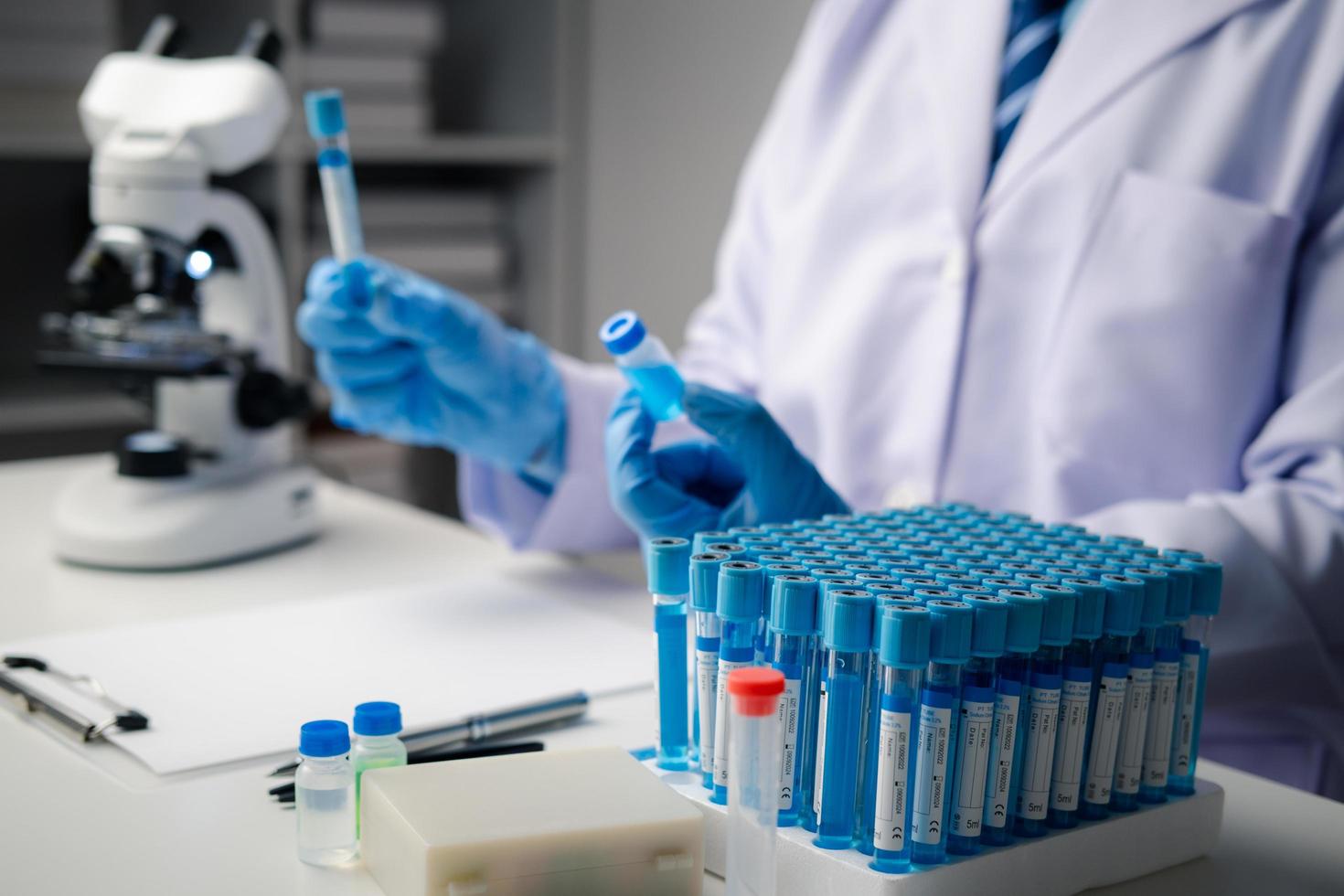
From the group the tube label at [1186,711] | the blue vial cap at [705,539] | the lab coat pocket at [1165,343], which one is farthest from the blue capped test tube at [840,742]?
the lab coat pocket at [1165,343]

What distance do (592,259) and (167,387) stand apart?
134cm

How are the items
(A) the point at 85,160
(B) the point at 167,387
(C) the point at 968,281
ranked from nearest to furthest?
1. (C) the point at 968,281
2. (B) the point at 167,387
3. (A) the point at 85,160

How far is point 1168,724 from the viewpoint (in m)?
0.70

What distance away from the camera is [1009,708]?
2.07ft

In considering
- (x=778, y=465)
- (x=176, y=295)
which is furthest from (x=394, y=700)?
(x=176, y=295)

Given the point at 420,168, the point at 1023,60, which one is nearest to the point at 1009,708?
the point at 1023,60

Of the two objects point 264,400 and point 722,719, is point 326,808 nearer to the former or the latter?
point 722,719

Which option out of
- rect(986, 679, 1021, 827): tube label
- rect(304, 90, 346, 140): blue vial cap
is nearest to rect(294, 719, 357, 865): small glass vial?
rect(986, 679, 1021, 827): tube label

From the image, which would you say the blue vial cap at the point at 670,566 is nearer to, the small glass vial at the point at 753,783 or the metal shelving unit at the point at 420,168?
the small glass vial at the point at 753,783

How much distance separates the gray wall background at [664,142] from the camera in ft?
7.79

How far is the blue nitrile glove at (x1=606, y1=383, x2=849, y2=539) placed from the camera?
0.87 metres

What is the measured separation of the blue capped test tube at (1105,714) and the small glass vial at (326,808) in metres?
0.38

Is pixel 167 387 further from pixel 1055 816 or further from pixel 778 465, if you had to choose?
pixel 1055 816

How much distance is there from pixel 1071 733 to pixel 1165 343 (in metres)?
0.60
